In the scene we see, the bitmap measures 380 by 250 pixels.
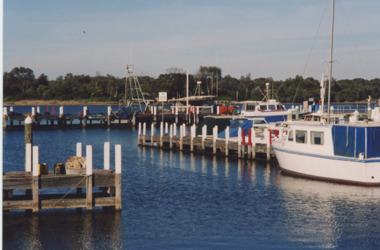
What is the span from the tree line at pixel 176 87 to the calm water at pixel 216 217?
349 ft

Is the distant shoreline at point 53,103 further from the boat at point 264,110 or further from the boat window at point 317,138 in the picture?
the boat window at point 317,138

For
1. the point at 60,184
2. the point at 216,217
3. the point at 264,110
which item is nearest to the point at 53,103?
the point at 264,110

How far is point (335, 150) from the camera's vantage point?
103ft

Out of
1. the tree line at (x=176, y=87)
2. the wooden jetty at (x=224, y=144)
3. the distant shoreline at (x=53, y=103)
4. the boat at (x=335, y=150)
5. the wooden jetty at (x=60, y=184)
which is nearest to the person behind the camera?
the wooden jetty at (x=60, y=184)

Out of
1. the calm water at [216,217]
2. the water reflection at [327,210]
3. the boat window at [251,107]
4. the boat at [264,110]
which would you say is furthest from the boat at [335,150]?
the boat window at [251,107]

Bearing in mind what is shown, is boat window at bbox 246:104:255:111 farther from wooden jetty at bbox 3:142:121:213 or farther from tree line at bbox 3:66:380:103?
tree line at bbox 3:66:380:103

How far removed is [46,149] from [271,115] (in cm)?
2251

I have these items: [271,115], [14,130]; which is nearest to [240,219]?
[271,115]

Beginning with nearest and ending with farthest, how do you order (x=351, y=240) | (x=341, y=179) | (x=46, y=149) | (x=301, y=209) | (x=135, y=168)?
1. (x=351, y=240)
2. (x=301, y=209)
3. (x=341, y=179)
4. (x=135, y=168)
5. (x=46, y=149)

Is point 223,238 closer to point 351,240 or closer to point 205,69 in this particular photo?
point 351,240

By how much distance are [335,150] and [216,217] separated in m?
10.00

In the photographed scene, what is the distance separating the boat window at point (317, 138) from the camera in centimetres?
3216

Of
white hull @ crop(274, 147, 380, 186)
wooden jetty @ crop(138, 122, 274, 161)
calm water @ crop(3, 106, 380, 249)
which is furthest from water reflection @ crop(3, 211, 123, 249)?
wooden jetty @ crop(138, 122, 274, 161)

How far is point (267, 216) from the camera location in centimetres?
2483
